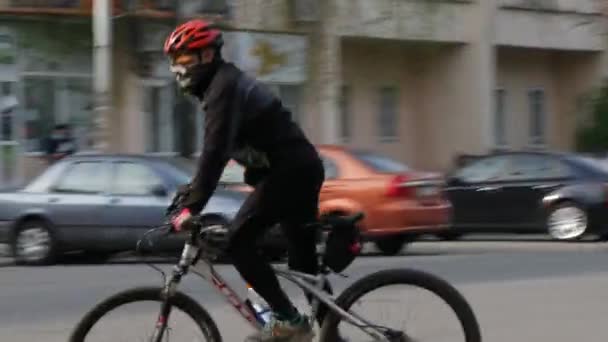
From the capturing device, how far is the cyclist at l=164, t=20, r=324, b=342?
6.02 metres

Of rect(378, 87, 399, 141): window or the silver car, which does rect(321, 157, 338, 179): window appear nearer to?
the silver car

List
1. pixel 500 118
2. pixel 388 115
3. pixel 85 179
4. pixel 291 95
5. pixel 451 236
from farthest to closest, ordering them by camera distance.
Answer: pixel 500 118
pixel 388 115
pixel 291 95
pixel 451 236
pixel 85 179

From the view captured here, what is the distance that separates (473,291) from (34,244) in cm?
638

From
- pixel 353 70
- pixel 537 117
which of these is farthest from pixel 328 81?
pixel 537 117

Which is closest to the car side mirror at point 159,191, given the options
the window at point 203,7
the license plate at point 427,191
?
Result: the license plate at point 427,191

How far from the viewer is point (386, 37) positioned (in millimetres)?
28719

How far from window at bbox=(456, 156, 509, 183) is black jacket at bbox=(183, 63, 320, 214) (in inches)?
561

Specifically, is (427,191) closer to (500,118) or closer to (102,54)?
(102,54)

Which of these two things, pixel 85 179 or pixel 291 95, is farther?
pixel 291 95

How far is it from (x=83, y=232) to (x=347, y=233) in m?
9.98

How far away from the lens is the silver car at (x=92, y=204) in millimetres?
15836

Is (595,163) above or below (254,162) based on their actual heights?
below

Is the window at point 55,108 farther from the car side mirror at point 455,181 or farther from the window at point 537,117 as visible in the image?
the window at point 537,117

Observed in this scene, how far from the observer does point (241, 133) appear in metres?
6.15
